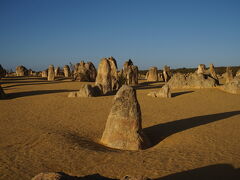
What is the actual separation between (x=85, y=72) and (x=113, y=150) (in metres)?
25.2

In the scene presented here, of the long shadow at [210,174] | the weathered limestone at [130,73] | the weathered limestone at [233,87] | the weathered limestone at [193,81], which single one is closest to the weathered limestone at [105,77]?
the weathered limestone at [193,81]

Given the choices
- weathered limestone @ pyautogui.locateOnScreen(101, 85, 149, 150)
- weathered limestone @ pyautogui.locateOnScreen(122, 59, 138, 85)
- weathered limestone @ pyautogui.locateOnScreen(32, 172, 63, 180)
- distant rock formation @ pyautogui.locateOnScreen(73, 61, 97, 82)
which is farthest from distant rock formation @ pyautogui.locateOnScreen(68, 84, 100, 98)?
weathered limestone @ pyautogui.locateOnScreen(32, 172, 63, 180)

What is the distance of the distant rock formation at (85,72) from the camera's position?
102 ft

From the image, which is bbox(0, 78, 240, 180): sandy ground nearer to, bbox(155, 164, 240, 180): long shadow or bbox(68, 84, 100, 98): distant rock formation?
bbox(155, 164, 240, 180): long shadow

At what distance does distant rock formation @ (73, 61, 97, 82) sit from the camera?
31.2 meters

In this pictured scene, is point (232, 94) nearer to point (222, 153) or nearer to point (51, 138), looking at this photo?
point (222, 153)

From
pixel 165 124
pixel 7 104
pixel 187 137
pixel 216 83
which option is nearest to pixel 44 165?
pixel 187 137

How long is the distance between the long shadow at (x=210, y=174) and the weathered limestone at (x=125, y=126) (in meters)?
2.05

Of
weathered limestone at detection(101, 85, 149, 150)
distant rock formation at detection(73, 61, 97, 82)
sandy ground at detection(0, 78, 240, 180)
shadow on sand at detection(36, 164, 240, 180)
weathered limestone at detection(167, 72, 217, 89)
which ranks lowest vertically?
shadow on sand at detection(36, 164, 240, 180)

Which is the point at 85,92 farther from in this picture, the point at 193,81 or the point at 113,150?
the point at 193,81

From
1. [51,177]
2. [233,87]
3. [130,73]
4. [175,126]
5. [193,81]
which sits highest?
[130,73]

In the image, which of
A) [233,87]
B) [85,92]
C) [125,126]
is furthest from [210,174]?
[233,87]

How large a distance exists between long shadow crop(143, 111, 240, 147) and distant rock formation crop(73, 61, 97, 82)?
21769mm

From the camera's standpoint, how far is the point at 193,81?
22.3 m
